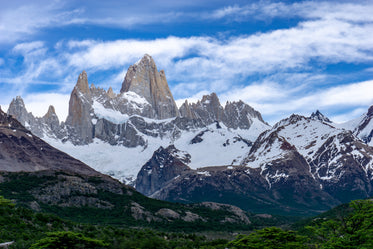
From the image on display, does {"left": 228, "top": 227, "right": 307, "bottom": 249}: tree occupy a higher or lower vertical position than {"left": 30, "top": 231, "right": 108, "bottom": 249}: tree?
lower

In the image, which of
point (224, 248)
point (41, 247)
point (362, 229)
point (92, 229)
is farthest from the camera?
point (92, 229)

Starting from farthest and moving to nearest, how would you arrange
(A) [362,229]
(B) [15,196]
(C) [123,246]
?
(B) [15,196] < (C) [123,246] < (A) [362,229]

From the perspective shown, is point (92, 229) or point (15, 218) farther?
point (92, 229)

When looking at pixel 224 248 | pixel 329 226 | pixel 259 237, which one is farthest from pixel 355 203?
pixel 224 248

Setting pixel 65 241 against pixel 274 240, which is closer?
pixel 274 240

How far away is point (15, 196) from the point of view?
638 feet

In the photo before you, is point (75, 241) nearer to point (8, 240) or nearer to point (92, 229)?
point (8, 240)

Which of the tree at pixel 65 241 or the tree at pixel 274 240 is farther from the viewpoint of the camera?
the tree at pixel 65 241

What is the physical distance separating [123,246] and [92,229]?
171ft

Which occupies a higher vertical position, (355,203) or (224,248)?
(355,203)

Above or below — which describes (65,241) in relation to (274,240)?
above

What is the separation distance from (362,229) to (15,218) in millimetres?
69890

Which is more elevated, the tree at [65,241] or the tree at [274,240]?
the tree at [65,241]

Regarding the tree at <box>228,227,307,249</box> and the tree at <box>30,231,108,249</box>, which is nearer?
the tree at <box>228,227,307,249</box>
